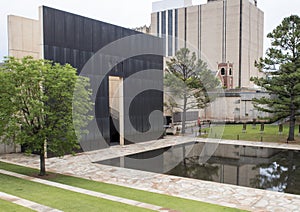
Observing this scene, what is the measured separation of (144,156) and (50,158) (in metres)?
5.54

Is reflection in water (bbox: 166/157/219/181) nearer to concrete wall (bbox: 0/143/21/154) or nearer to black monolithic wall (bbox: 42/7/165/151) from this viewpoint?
black monolithic wall (bbox: 42/7/165/151)

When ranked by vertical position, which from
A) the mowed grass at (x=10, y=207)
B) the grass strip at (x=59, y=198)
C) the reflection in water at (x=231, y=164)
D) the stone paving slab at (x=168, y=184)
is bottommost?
the reflection in water at (x=231, y=164)

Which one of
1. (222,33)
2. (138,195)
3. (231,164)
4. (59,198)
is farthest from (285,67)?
(222,33)

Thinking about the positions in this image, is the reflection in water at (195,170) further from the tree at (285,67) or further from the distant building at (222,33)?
the distant building at (222,33)

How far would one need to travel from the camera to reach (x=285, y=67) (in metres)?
22.7

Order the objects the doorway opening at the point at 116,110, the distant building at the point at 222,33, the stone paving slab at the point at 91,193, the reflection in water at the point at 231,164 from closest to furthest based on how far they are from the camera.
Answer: the stone paving slab at the point at 91,193, the reflection in water at the point at 231,164, the doorway opening at the point at 116,110, the distant building at the point at 222,33

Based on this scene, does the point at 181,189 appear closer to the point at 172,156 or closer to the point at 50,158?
the point at 172,156

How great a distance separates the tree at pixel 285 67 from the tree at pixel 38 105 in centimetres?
1662

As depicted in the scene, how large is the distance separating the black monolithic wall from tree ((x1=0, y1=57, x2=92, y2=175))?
5009 mm

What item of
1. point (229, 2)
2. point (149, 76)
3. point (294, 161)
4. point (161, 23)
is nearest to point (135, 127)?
point (149, 76)

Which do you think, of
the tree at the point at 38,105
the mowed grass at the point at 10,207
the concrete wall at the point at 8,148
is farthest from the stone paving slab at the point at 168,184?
the mowed grass at the point at 10,207

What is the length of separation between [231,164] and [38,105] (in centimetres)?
1043

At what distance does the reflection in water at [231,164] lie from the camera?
42.4 feet

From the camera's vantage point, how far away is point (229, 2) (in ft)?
240
